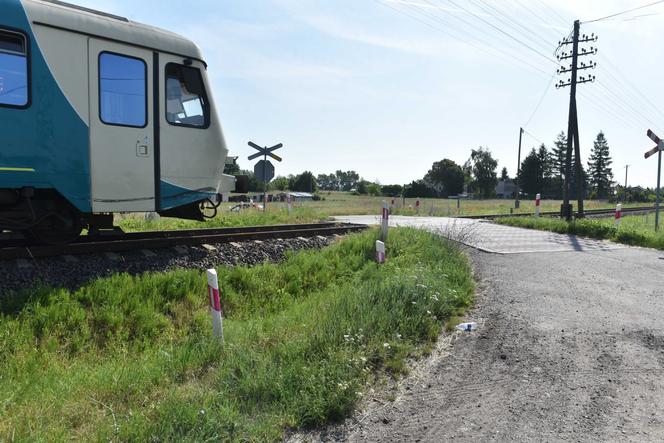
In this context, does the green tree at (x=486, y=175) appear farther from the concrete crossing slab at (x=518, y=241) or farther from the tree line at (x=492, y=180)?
the concrete crossing slab at (x=518, y=241)

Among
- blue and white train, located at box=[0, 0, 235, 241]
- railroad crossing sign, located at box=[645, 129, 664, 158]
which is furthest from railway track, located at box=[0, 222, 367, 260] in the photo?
railroad crossing sign, located at box=[645, 129, 664, 158]

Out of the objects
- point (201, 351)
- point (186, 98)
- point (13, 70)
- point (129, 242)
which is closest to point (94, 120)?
point (13, 70)

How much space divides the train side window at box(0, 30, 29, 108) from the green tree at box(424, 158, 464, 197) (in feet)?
349

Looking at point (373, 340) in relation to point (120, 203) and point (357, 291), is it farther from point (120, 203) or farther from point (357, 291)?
point (120, 203)

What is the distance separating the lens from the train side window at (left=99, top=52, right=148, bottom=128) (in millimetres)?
6590

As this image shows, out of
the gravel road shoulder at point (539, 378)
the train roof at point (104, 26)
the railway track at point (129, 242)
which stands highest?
the train roof at point (104, 26)

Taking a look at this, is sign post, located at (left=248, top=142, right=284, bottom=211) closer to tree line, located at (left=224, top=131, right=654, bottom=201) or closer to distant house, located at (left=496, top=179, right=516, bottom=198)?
tree line, located at (left=224, top=131, right=654, bottom=201)

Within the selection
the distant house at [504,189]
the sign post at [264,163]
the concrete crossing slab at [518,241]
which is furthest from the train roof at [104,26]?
the distant house at [504,189]

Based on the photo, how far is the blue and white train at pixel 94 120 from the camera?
19.4ft

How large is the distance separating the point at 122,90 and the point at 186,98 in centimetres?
107

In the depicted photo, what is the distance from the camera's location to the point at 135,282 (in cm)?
615

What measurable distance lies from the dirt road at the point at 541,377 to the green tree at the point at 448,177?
104m

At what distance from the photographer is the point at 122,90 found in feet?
22.1

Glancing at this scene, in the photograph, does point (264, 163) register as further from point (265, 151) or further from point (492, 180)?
point (492, 180)
